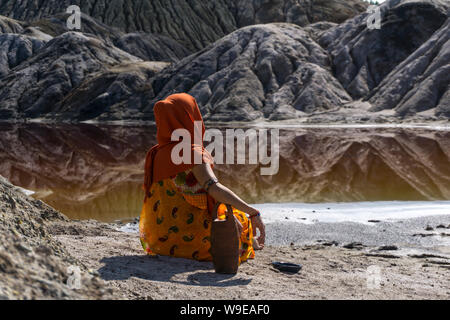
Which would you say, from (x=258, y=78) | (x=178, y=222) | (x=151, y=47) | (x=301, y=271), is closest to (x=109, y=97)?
(x=258, y=78)

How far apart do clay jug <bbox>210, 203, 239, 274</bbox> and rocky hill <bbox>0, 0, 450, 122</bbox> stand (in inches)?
1988

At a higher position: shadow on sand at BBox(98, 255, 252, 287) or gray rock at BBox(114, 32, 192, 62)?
gray rock at BBox(114, 32, 192, 62)

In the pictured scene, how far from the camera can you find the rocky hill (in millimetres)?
60719

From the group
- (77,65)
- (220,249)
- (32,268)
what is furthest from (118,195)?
(77,65)

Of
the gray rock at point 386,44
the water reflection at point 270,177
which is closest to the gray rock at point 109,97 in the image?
the gray rock at point 386,44

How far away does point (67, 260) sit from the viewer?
3.74 meters

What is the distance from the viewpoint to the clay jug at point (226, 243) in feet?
15.8

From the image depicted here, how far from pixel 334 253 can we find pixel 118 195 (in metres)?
8.25

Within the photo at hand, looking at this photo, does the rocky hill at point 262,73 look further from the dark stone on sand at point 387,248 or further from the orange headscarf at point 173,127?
the orange headscarf at point 173,127

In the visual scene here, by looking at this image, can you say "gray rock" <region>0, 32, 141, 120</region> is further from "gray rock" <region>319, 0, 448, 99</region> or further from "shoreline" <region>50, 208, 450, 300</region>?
"shoreline" <region>50, 208, 450, 300</region>

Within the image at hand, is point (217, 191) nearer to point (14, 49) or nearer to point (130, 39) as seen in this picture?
point (14, 49)

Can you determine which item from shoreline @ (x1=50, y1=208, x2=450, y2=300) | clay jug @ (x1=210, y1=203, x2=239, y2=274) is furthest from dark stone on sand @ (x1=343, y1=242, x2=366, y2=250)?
clay jug @ (x1=210, y1=203, x2=239, y2=274)

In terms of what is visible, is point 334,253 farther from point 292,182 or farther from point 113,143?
point 113,143

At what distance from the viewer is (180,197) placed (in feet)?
17.1
